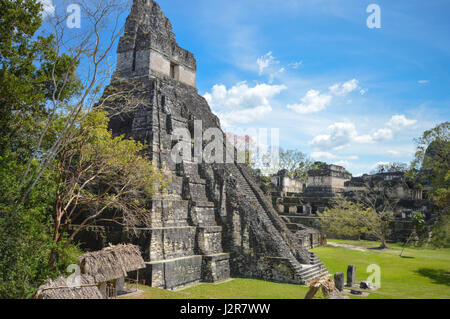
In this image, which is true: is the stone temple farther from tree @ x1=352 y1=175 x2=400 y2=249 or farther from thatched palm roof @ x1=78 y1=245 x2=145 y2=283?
tree @ x1=352 y1=175 x2=400 y2=249

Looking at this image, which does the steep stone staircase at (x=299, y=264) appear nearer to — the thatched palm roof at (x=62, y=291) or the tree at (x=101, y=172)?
the tree at (x=101, y=172)

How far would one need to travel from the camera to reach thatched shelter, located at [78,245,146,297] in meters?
7.61

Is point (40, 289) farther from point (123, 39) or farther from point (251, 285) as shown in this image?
Result: point (123, 39)

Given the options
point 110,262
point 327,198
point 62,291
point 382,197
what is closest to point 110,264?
point 110,262

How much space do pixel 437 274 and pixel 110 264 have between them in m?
11.7

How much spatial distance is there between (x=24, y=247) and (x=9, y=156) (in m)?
2.37

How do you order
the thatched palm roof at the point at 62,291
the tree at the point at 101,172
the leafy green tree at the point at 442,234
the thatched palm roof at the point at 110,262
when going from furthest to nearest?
the leafy green tree at the point at 442,234
the tree at the point at 101,172
the thatched palm roof at the point at 110,262
the thatched palm roof at the point at 62,291

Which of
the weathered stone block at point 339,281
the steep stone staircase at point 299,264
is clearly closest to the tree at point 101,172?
the steep stone staircase at point 299,264

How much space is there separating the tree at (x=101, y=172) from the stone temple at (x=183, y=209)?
0.54 m

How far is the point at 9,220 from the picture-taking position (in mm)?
6438

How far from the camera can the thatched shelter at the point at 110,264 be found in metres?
7.61

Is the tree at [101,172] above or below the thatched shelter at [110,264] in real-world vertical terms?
above

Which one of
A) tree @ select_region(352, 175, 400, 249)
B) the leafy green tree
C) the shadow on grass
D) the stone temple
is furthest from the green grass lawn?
tree @ select_region(352, 175, 400, 249)

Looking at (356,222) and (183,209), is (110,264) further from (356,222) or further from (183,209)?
(356,222)
